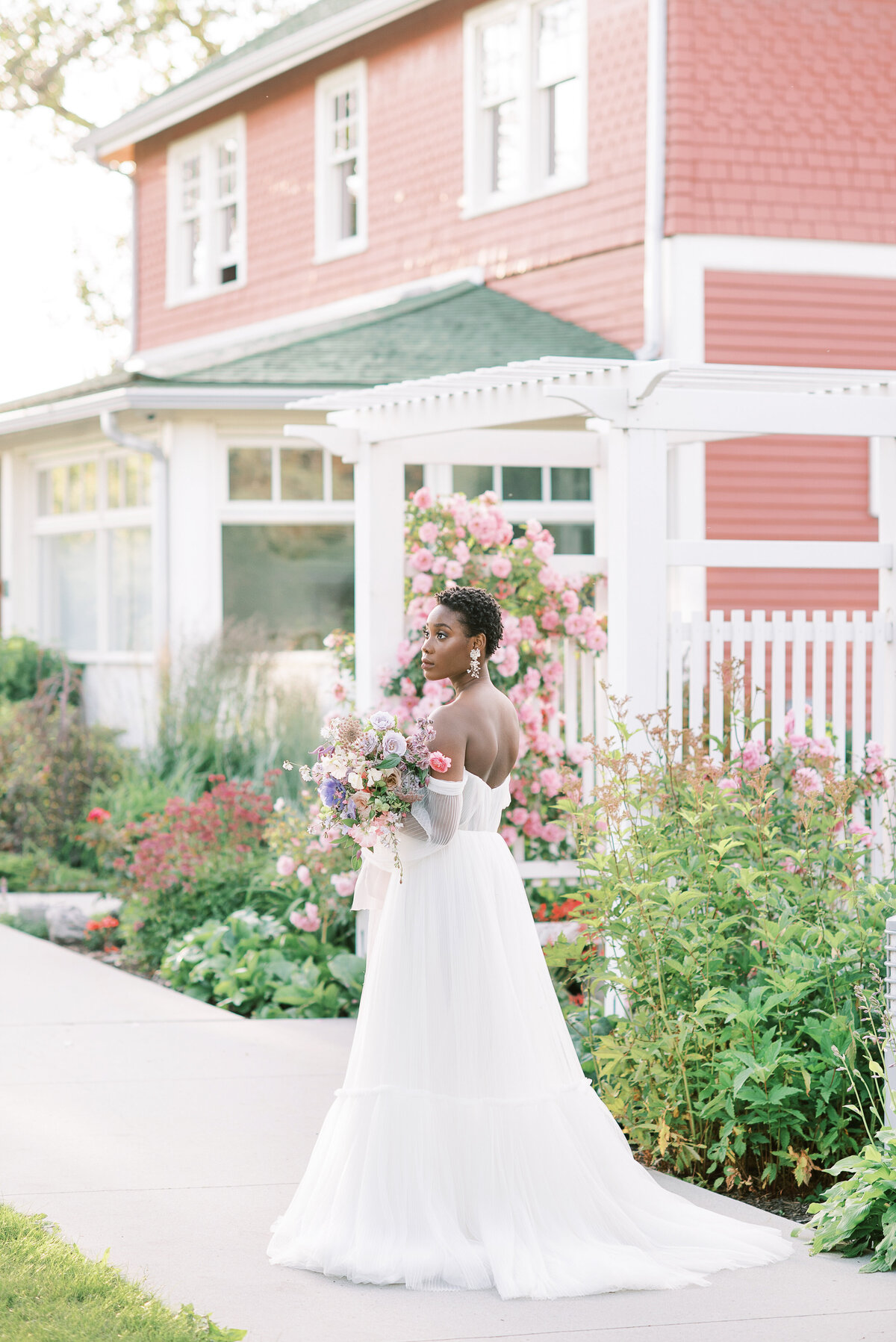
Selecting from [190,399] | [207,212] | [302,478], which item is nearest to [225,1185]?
[190,399]

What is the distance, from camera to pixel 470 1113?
4.27 meters

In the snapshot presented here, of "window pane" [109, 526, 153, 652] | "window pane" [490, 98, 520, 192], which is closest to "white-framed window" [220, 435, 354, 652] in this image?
"window pane" [109, 526, 153, 652]

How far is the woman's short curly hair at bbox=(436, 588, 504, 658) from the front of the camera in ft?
14.7

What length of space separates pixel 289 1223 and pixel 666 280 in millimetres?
9354

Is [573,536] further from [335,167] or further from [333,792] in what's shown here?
[333,792]

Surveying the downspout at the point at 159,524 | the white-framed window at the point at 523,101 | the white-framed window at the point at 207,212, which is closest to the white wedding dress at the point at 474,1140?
the downspout at the point at 159,524

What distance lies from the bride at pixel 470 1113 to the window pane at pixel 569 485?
29.2ft

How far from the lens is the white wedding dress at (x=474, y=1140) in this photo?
412cm

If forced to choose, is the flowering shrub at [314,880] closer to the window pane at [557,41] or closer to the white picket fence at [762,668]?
the white picket fence at [762,668]

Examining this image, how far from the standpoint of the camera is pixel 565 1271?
4082 millimetres

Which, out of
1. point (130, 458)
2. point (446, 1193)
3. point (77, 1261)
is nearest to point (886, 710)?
point (446, 1193)

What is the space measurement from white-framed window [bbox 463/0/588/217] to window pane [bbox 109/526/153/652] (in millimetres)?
4064

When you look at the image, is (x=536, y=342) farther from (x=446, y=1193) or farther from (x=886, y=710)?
(x=446, y=1193)

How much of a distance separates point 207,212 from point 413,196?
3.60m
